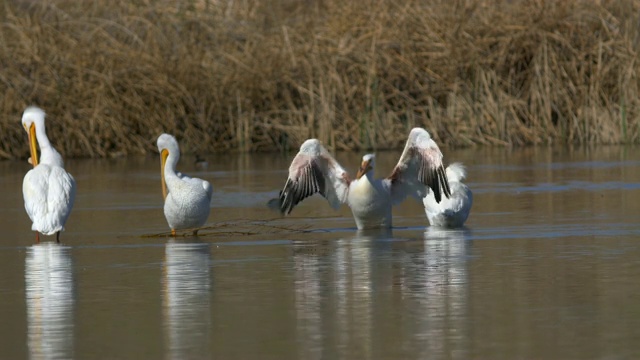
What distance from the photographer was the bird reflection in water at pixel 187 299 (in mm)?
6320

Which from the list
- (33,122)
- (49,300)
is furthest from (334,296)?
(33,122)

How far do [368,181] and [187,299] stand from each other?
4082 millimetres

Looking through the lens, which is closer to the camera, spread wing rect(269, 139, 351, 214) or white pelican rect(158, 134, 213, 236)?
white pelican rect(158, 134, 213, 236)

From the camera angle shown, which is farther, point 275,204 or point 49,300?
point 275,204

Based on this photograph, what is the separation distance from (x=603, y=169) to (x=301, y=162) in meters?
6.39

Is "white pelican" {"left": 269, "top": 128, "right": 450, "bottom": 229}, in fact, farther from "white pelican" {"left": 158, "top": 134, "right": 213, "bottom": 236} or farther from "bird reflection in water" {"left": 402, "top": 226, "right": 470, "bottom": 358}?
"white pelican" {"left": 158, "top": 134, "right": 213, "bottom": 236}

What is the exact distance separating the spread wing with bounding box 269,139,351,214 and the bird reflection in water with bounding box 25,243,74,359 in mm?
2156

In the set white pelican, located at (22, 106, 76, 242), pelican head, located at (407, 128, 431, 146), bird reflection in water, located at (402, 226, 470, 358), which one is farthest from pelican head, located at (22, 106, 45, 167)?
bird reflection in water, located at (402, 226, 470, 358)

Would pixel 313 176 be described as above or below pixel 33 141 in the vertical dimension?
below

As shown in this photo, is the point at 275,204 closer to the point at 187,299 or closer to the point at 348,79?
the point at 187,299

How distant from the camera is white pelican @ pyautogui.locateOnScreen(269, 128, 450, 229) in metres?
11.4

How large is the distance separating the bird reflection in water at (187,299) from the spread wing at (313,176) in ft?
5.20

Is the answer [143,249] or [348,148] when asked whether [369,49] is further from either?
[143,249]

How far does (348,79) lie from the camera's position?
75.8 feet
